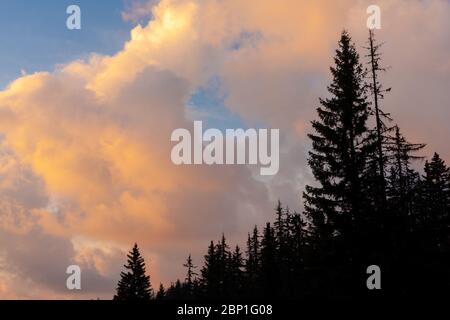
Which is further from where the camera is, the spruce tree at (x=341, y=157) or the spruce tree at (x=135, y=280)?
A: the spruce tree at (x=135, y=280)

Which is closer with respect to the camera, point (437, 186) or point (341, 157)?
point (341, 157)

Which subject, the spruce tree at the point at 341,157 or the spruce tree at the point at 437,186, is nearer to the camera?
the spruce tree at the point at 341,157

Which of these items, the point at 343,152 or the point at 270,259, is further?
the point at 270,259

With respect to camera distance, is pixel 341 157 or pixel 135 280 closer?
pixel 341 157

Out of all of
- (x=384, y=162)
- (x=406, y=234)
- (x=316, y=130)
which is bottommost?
(x=406, y=234)

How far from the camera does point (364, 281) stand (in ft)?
85.1

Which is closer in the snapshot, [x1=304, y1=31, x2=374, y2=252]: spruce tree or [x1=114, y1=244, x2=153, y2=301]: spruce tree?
[x1=304, y1=31, x2=374, y2=252]: spruce tree

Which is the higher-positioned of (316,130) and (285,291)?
(316,130)
